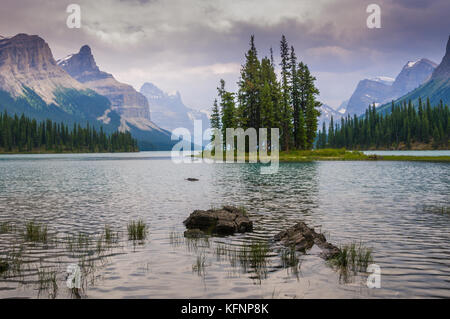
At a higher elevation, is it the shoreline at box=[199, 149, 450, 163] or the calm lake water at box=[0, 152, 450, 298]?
the shoreline at box=[199, 149, 450, 163]

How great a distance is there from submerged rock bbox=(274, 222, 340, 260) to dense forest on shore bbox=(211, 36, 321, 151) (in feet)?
247

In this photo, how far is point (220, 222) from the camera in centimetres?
1823

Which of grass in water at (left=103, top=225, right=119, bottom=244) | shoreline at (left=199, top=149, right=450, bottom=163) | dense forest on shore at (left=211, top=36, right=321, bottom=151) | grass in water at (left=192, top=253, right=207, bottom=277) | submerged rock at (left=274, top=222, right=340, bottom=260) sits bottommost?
grass in water at (left=192, top=253, right=207, bottom=277)

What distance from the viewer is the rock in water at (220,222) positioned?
58.6 ft

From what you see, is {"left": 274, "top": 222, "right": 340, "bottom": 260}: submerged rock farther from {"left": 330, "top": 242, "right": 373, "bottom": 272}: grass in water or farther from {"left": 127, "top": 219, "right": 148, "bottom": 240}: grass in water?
{"left": 127, "top": 219, "right": 148, "bottom": 240}: grass in water

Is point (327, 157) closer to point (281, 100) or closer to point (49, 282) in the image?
point (281, 100)

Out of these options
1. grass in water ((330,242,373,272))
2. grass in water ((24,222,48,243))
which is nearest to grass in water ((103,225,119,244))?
grass in water ((24,222,48,243))

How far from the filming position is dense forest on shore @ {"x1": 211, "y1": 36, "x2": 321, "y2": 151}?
3583 inches

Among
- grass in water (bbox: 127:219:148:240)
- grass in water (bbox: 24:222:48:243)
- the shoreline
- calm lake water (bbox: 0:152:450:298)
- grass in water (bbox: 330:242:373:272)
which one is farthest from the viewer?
the shoreline

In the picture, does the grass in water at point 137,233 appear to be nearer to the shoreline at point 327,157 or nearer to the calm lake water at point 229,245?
the calm lake water at point 229,245

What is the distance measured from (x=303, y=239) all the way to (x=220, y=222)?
16.3 feet

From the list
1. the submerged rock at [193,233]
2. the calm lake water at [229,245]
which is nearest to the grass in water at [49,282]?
the calm lake water at [229,245]

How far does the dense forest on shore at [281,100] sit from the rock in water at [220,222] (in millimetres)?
72489
